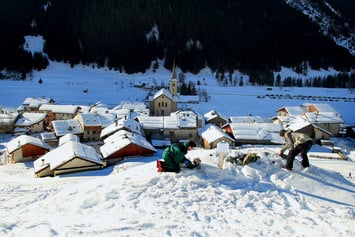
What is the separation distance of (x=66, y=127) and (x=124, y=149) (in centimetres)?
1022

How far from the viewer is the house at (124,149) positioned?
2097 cm

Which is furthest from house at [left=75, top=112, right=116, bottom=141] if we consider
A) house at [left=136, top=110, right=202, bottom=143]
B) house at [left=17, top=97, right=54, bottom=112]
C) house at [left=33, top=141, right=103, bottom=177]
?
house at [left=17, top=97, right=54, bottom=112]

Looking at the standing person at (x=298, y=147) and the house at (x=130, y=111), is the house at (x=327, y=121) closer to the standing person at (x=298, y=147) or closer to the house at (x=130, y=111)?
the house at (x=130, y=111)

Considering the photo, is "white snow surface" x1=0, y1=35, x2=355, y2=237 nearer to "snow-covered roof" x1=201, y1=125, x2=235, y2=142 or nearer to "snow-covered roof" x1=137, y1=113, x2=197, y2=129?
"snow-covered roof" x1=201, y1=125, x2=235, y2=142

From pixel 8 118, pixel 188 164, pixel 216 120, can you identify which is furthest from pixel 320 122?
pixel 8 118

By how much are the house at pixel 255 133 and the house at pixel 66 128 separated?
14.7 m

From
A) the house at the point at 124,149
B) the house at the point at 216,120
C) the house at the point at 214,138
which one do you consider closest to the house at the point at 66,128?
the house at the point at 124,149

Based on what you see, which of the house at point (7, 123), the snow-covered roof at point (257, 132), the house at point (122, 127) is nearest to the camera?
the house at point (122, 127)

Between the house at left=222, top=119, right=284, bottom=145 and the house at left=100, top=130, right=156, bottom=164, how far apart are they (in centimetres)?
869

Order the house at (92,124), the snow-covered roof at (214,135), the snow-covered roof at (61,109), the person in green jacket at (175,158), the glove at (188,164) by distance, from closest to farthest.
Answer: the person in green jacket at (175,158) < the glove at (188,164) < the snow-covered roof at (214,135) < the house at (92,124) < the snow-covered roof at (61,109)

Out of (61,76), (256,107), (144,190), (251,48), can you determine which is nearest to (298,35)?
(251,48)

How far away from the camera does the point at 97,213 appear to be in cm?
632

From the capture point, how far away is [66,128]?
28281 mm

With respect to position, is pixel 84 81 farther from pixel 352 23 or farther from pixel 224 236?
pixel 352 23
